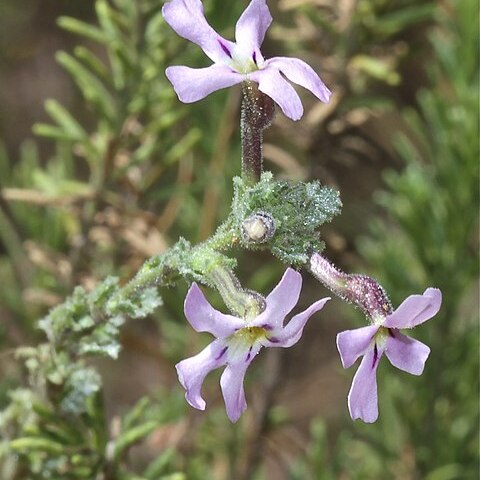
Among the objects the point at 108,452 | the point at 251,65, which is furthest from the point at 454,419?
the point at 251,65

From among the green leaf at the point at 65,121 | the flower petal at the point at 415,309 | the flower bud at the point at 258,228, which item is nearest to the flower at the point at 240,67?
the flower bud at the point at 258,228

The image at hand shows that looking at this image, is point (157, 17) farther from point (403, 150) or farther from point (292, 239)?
point (292, 239)

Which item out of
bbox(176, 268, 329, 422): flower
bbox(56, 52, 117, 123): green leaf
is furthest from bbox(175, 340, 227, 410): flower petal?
bbox(56, 52, 117, 123): green leaf

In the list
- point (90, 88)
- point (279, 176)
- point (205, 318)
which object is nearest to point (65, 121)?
point (90, 88)

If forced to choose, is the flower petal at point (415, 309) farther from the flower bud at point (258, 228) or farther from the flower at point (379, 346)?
the flower bud at point (258, 228)

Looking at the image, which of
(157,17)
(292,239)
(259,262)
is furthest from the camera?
(259,262)

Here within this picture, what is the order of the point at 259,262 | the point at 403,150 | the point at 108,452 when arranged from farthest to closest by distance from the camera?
the point at 259,262, the point at 403,150, the point at 108,452

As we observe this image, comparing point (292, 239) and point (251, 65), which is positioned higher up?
point (251, 65)

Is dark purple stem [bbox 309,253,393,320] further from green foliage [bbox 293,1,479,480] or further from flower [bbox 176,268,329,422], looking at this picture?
green foliage [bbox 293,1,479,480]
